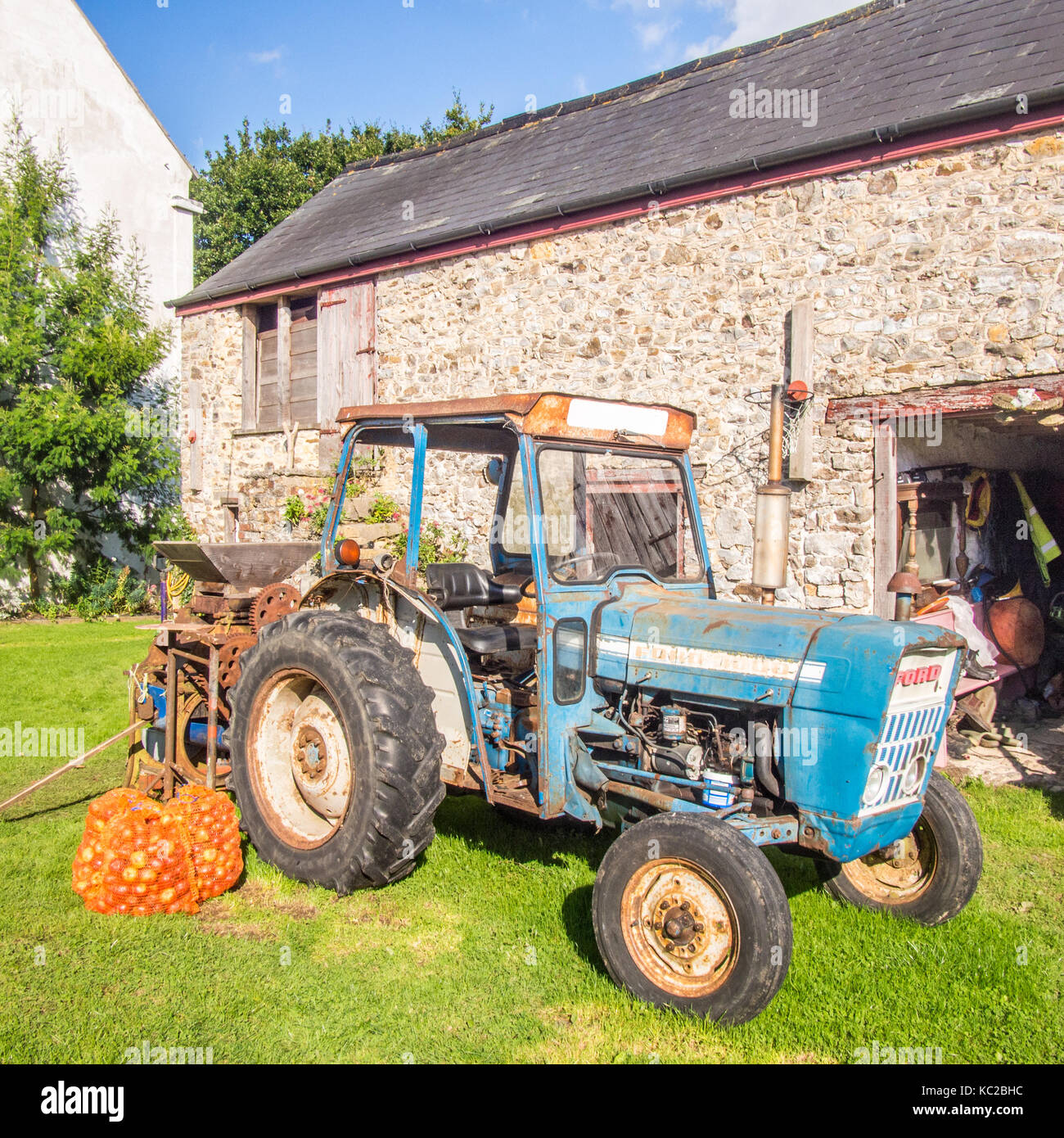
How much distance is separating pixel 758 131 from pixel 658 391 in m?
2.47

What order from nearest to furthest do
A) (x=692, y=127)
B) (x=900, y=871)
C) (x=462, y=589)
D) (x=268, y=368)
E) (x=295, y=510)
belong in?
1. (x=900, y=871)
2. (x=462, y=589)
3. (x=692, y=127)
4. (x=295, y=510)
5. (x=268, y=368)

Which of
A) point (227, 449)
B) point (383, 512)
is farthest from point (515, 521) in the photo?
point (227, 449)

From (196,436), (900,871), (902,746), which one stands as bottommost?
(900,871)

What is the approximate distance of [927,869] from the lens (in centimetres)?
383

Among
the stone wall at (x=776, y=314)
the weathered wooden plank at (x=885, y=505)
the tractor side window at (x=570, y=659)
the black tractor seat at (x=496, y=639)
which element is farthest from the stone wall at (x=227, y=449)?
the tractor side window at (x=570, y=659)

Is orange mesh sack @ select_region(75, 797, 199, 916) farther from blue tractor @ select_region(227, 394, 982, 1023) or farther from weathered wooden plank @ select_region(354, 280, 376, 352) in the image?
weathered wooden plank @ select_region(354, 280, 376, 352)

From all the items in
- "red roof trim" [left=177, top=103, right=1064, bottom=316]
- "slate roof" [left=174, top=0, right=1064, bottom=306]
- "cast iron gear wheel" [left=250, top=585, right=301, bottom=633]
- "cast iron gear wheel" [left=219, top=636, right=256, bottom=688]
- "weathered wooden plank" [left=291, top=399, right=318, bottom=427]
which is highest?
"slate roof" [left=174, top=0, right=1064, bottom=306]

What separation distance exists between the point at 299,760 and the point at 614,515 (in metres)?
1.83

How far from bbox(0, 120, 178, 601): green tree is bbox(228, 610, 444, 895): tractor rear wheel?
1018 centimetres

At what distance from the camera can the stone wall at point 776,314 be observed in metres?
6.61

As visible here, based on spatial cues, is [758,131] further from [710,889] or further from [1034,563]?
[710,889]

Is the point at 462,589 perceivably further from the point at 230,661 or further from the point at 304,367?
the point at 304,367

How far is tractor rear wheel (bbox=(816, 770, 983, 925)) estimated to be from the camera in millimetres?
3688

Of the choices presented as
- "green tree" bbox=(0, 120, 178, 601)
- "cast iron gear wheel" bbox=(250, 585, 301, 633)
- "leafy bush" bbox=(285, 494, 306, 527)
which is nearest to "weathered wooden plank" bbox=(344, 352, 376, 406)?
"leafy bush" bbox=(285, 494, 306, 527)
